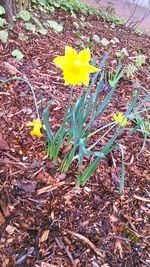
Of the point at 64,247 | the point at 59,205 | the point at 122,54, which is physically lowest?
the point at 64,247

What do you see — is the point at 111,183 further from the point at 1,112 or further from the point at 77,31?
the point at 77,31

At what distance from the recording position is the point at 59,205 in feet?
4.58

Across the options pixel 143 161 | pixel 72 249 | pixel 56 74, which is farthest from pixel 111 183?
pixel 56 74

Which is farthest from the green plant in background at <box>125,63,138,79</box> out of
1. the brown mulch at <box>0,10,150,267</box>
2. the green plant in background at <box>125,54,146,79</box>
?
the brown mulch at <box>0,10,150,267</box>

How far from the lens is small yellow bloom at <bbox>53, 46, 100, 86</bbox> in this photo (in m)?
1.16

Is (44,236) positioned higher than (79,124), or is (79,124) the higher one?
(79,124)

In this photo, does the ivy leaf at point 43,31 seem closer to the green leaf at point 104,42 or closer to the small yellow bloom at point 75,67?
the green leaf at point 104,42

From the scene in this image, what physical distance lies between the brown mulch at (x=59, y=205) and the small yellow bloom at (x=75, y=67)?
548mm

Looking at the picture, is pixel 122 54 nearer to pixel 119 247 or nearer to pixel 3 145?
pixel 3 145

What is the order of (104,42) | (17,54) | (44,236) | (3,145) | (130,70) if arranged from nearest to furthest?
(44,236), (3,145), (17,54), (130,70), (104,42)

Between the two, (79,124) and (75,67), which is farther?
(79,124)

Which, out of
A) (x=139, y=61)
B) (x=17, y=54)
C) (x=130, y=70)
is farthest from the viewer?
(x=139, y=61)

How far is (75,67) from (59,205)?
0.63 meters

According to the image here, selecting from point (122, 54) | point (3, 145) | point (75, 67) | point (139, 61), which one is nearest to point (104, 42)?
point (122, 54)
